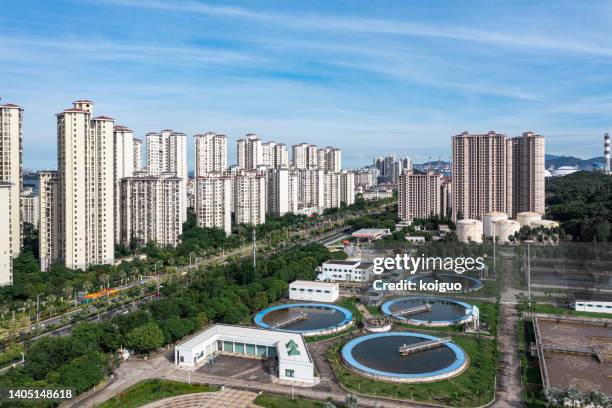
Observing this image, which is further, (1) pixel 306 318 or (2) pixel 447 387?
(1) pixel 306 318

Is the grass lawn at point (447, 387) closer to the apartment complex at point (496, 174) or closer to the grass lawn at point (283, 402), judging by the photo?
the grass lawn at point (283, 402)

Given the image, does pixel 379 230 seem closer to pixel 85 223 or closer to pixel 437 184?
pixel 437 184

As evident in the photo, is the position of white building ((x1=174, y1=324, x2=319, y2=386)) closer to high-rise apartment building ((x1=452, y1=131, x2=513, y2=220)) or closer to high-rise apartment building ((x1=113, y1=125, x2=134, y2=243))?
high-rise apartment building ((x1=113, y1=125, x2=134, y2=243))

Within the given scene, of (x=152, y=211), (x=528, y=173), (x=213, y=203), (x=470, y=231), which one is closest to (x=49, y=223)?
(x=152, y=211)

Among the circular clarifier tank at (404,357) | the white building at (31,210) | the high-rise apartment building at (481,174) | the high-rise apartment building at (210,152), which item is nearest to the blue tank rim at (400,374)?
the circular clarifier tank at (404,357)

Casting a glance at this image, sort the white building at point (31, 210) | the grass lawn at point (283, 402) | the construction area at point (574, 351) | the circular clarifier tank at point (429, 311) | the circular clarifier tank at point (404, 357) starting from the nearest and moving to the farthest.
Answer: the grass lawn at point (283, 402) < the construction area at point (574, 351) < the circular clarifier tank at point (404, 357) < the circular clarifier tank at point (429, 311) < the white building at point (31, 210)

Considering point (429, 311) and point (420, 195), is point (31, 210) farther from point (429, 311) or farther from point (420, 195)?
point (429, 311)

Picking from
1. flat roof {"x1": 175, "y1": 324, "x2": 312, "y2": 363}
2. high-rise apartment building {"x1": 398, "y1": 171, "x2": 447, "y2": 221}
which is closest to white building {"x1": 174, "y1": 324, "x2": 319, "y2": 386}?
flat roof {"x1": 175, "y1": 324, "x2": 312, "y2": 363}
